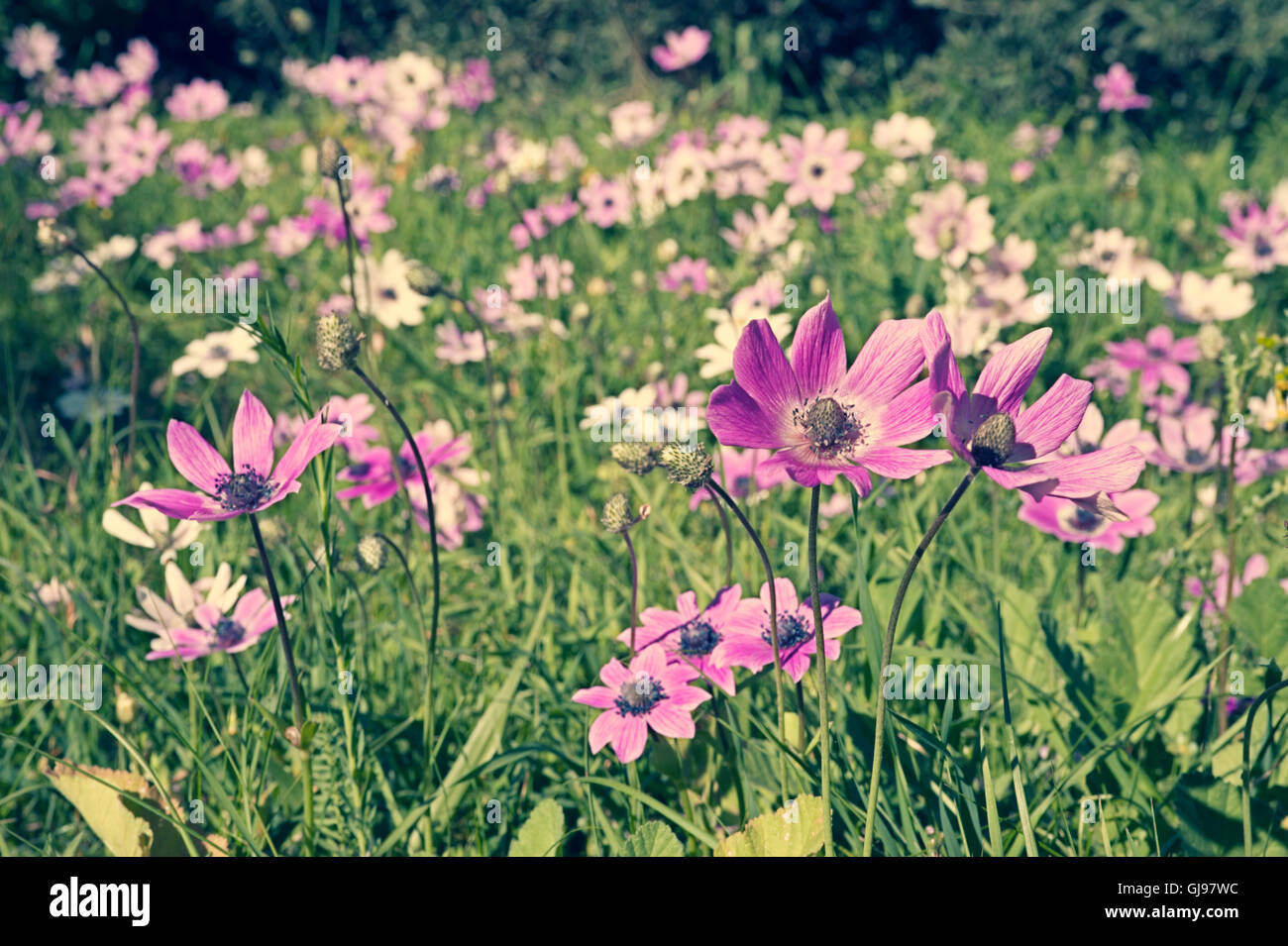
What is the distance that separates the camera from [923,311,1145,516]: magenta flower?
2.28 ft

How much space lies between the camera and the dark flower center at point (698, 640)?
979 mm

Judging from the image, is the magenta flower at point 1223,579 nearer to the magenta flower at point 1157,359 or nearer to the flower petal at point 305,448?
the magenta flower at point 1157,359

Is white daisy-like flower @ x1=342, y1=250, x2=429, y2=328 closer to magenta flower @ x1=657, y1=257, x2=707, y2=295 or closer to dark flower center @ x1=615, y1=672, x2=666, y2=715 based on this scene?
magenta flower @ x1=657, y1=257, x2=707, y2=295

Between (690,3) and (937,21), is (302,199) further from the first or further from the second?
(937,21)

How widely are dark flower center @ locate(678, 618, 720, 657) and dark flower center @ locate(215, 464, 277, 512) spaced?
0.43 metres

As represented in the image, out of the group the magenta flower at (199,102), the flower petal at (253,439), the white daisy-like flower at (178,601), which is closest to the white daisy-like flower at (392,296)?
the white daisy-like flower at (178,601)

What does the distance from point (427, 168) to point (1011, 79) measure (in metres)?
3.33

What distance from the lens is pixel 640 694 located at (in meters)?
0.93

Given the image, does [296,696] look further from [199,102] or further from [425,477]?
[199,102]

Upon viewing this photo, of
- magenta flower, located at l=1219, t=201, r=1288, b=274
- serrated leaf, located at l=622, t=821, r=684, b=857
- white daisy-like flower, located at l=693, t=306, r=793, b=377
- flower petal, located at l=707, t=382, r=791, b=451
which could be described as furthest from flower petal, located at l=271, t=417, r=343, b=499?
magenta flower, located at l=1219, t=201, r=1288, b=274

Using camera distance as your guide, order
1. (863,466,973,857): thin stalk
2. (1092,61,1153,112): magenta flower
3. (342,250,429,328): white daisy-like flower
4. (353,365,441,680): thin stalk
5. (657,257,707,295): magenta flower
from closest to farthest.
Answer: (863,466,973,857): thin stalk < (353,365,441,680): thin stalk < (342,250,429,328): white daisy-like flower < (657,257,707,295): magenta flower < (1092,61,1153,112): magenta flower

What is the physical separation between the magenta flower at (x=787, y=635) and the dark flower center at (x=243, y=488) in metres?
0.46

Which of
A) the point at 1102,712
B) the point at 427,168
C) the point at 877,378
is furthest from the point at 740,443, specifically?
the point at 427,168

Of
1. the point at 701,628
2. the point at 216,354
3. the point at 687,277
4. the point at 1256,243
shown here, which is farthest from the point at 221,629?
the point at 1256,243
